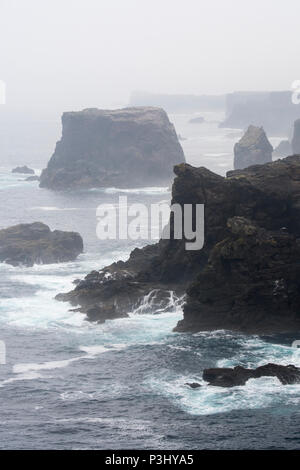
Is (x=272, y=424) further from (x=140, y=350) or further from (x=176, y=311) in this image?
(x=176, y=311)

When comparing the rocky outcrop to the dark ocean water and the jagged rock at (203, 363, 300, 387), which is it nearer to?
the dark ocean water

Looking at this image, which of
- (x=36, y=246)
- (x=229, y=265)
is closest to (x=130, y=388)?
(x=229, y=265)

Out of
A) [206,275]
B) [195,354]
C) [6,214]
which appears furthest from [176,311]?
[6,214]

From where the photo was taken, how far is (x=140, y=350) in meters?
101

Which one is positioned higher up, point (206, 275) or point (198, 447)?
point (206, 275)

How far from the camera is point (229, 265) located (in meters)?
107

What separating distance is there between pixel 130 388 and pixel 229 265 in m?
23.8

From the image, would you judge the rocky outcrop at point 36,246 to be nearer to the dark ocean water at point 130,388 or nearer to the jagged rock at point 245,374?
the dark ocean water at point 130,388

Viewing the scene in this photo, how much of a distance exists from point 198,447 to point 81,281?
5265cm

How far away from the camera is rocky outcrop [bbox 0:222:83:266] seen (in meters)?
149

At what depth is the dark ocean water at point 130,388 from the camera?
7738cm
